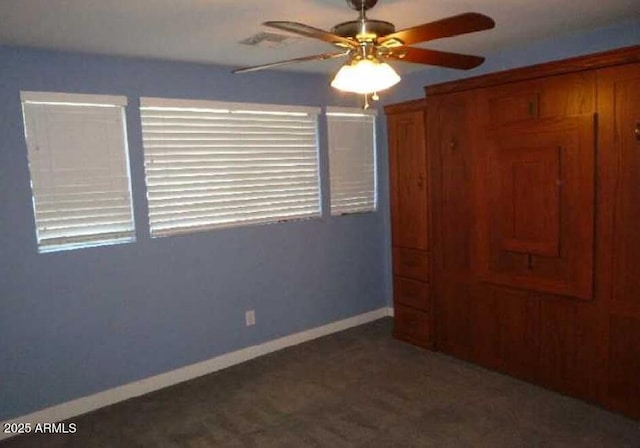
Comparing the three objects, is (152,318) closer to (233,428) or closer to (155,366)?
(155,366)

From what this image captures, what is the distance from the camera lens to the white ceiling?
2258 mm

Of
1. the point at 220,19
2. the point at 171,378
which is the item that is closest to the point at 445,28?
the point at 220,19

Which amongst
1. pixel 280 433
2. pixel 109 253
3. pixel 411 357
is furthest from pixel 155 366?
pixel 411 357

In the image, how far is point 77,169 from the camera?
120 inches

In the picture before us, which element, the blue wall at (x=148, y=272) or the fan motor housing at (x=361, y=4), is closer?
the fan motor housing at (x=361, y=4)

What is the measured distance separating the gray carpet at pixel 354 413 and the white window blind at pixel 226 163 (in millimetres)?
1192

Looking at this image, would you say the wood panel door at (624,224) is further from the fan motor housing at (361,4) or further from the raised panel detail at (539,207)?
the fan motor housing at (361,4)

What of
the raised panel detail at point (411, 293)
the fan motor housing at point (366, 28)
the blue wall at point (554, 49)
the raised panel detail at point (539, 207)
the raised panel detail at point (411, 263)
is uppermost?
the blue wall at point (554, 49)

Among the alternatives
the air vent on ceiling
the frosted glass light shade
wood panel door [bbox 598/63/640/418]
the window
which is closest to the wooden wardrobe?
wood panel door [bbox 598/63/640/418]

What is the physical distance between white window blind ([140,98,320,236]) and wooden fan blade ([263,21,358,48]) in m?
1.85

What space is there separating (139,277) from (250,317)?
97 cm

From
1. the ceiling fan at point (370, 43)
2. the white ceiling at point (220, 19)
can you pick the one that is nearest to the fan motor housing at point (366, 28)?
the ceiling fan at point (370, 43)

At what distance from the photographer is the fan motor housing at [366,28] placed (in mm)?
1885

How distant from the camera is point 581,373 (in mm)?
2943
